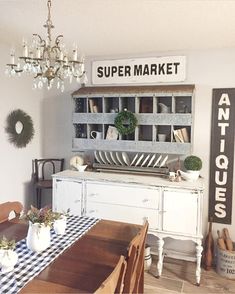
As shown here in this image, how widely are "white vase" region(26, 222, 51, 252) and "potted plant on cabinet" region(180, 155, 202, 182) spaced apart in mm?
1705

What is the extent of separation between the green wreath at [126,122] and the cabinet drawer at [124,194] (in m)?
0.61

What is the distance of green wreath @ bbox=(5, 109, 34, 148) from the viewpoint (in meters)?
3.26

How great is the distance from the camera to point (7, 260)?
147cm

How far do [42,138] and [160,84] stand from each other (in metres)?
1.73

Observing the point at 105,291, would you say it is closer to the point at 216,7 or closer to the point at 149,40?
the point at 216,7

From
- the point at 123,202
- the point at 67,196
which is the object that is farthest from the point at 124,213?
the point at 67,196

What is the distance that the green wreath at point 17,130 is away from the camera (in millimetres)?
3260

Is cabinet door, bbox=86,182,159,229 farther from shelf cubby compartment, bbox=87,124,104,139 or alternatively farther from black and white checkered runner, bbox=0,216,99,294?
black and white checkered runner, bbox=0,216,99,294

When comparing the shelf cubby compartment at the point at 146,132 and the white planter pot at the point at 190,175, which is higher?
the shelf cubby compartment at the point at 146,132

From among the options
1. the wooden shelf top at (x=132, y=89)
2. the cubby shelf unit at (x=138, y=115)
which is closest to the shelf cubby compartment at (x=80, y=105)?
the cubby shelf unit at (x=138, y=115)

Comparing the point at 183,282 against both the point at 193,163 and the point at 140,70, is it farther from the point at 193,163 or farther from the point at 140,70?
the point at 140,70

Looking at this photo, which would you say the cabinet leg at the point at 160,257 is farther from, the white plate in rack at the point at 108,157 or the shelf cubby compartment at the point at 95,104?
the shelf cubby compartment at the point at 95,104

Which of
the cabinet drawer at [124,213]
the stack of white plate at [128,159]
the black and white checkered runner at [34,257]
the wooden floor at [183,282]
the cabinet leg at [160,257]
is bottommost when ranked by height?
the wooden floor at [183,282]

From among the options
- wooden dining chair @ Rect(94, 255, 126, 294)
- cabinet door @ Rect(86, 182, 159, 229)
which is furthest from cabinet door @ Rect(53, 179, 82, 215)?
wooden dining chair @ Rect(94, 255, 126, 294)
